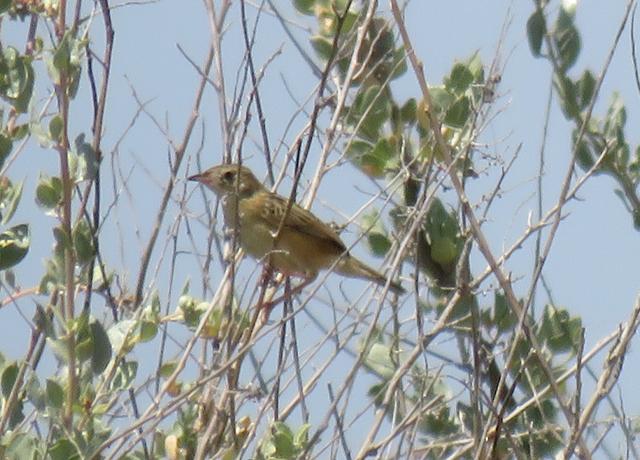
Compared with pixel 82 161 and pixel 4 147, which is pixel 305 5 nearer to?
pixel 82 161

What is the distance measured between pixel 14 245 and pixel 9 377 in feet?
1.06

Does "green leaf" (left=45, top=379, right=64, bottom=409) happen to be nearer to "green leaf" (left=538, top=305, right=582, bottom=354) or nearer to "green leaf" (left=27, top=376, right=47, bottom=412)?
"green leaf" (left=27, top=376, right=47, bottom=412)

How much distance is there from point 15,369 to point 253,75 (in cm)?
111

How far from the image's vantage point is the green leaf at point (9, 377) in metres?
2.89

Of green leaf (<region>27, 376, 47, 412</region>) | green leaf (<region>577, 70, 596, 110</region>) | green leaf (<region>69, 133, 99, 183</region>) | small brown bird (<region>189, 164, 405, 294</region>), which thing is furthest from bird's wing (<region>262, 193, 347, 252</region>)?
green leaf (<region>27, 376, 47, 412</region>)

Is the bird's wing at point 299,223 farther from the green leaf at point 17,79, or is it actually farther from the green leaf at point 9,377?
the green leaf at point 9,377

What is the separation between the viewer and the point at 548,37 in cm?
323

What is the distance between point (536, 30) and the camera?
10.5 feet

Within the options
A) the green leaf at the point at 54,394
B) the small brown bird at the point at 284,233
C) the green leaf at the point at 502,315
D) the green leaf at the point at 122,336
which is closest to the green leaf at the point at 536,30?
the green leaf at the point at 502,315

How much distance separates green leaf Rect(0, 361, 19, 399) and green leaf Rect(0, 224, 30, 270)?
26 cm

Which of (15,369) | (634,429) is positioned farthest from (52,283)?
(634,429)

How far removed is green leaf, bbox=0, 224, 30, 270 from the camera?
9.85ft

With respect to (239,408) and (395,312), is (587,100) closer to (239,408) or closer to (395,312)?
(395,312)

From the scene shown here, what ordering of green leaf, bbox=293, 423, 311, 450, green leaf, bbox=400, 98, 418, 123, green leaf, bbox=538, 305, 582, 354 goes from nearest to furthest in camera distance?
green leaf, bbox=293, 423, 311, 450 < green leaf, bbox=538, 305, 582, 354 < green leaf, bbox=400, 98, 418, 123
